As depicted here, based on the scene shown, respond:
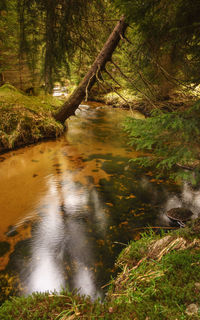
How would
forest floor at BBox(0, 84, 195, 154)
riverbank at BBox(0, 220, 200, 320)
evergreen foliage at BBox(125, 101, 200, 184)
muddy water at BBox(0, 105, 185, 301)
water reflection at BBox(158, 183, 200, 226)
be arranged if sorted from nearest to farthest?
riverbank at BBox(0, 220, 200, 320) < evergreen foliage at BBox(125, 101, 200, 184) < muddy water at BBox(0, 105, 185, 301) < water reflection at BBox(158, 183, 200, 226) < forest floor at BBox(0, 84, 195, 154)

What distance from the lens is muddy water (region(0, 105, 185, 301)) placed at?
8.87 ft

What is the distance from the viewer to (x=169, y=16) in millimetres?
2033

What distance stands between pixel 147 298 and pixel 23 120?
6819 millimetres

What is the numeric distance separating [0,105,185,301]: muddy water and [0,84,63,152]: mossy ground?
0.54 metres

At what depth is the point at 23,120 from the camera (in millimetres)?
6988

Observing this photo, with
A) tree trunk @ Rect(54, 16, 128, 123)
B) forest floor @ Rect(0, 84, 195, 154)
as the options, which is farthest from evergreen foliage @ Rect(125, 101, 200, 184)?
forest floor @ Rect(0, 84, 195, 154)

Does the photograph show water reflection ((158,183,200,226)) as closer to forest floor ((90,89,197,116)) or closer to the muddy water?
the muddy water

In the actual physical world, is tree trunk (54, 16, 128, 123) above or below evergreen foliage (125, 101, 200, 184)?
above

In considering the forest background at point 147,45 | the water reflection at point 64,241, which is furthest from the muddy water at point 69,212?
the forest background at point 147,45

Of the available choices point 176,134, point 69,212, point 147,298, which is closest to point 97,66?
point 69,212

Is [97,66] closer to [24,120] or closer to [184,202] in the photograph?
[24,120]

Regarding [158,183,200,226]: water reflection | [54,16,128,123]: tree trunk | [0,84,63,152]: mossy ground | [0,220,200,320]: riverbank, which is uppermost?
[54,16,128,123]: tree trunk

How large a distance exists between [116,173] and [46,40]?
3.80 metres

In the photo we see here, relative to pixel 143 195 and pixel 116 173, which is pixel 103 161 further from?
pixel 143 195
